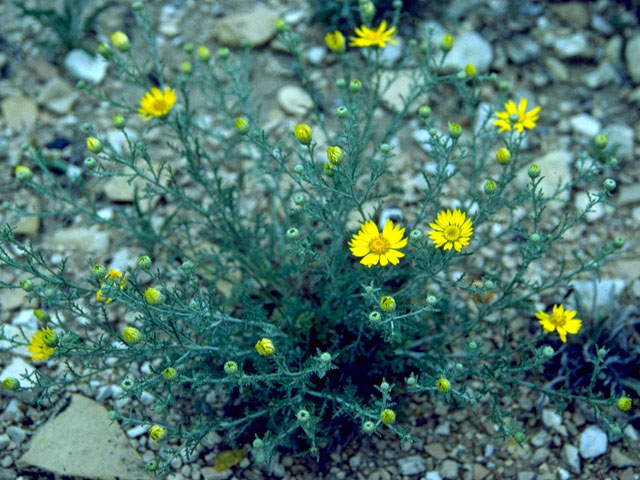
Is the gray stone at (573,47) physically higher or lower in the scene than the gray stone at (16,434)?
higher

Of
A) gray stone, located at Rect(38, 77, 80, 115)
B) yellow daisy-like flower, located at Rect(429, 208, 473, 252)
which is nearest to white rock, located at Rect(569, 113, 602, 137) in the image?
yellow daisy-like flower, located at Rect(429, 208, 473, 252)

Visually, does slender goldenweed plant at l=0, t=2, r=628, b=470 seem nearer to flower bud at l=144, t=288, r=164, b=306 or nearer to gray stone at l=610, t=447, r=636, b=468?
flower bud at l=144, t=288, r=164, b=306

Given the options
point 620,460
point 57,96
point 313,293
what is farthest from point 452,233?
point 57,96

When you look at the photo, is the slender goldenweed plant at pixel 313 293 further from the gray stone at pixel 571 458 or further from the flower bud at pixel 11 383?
the gray stone at pixel 571 458

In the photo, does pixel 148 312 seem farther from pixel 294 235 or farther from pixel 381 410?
pixel 381 410

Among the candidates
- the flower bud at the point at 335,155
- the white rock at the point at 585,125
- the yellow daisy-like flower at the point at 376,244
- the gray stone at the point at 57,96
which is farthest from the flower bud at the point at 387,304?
the gray stone at the point at 57,96

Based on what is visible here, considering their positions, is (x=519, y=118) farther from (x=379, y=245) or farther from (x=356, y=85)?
(x=379, y=245)
